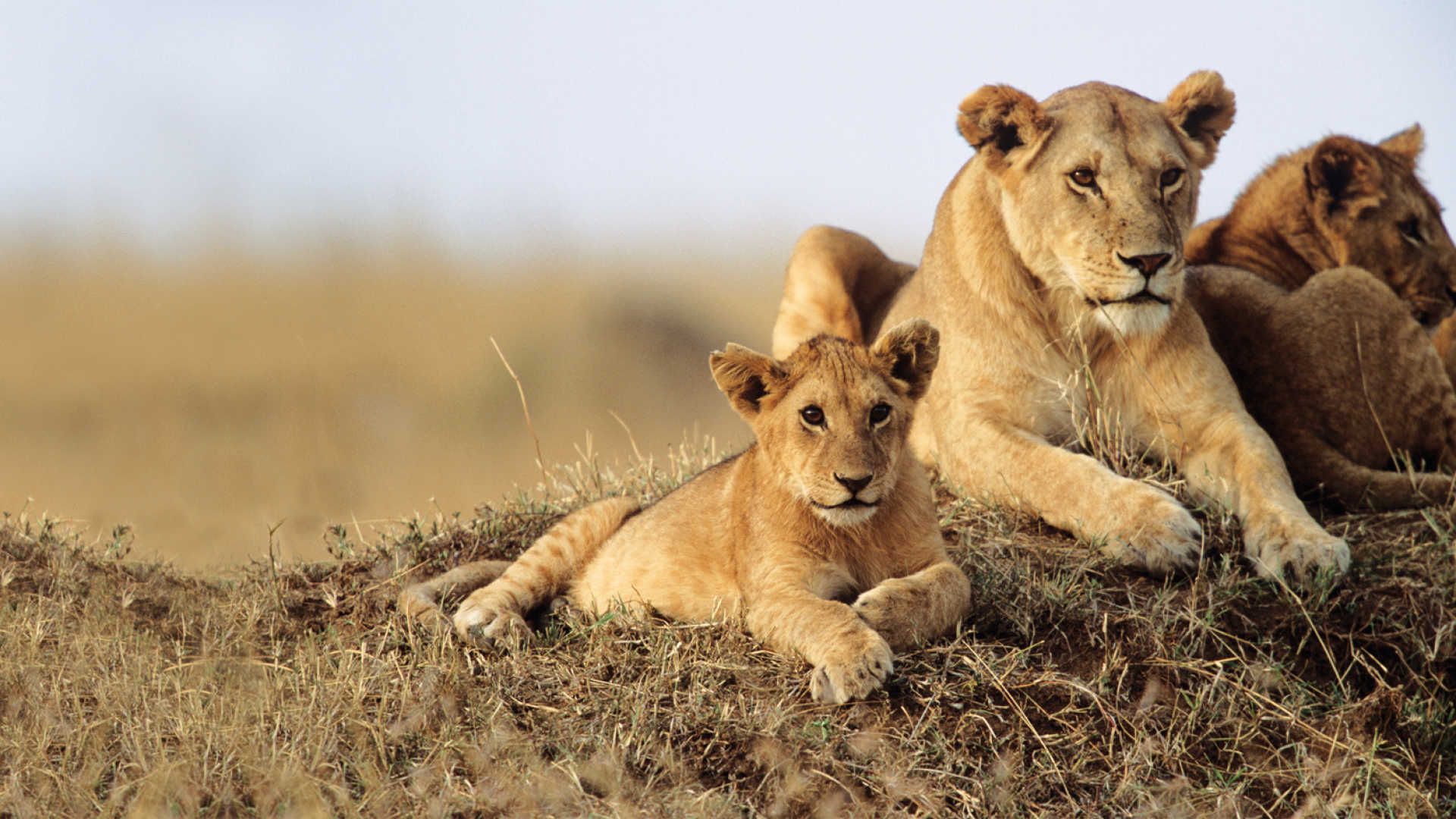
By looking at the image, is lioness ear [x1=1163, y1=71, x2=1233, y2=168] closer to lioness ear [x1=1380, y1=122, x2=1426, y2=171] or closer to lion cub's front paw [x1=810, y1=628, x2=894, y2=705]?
lioness ear [x1=1380, y1=122, x2=1426, y2=171]

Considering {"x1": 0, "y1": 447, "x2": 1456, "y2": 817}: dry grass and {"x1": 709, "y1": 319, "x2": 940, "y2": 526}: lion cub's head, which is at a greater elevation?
{"x1": 709, "y1": 319, "x2": 940, "y2": 526}: lion cub's head

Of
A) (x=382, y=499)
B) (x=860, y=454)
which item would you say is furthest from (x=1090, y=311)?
(x=382, y=499)

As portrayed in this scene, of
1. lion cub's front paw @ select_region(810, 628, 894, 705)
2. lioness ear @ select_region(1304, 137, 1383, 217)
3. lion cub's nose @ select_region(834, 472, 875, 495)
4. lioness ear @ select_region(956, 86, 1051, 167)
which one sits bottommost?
lion cub's front paw @ select_region(810, 628, 894, 705)

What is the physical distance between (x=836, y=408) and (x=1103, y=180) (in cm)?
175

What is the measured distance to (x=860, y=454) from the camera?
3420mm

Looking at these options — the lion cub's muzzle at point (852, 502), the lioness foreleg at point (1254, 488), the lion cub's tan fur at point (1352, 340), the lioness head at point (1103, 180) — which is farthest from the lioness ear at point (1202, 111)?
the lion cub's muzzle at point (852, 502)

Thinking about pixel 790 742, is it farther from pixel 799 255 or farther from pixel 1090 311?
pixel 799 255

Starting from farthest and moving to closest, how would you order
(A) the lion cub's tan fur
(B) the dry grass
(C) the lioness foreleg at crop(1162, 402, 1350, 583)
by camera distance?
(A) the lion cub's tan fur < (C) the lioness foreleg at crop(1162, 402, 1350, 583) < (B) the dry grass

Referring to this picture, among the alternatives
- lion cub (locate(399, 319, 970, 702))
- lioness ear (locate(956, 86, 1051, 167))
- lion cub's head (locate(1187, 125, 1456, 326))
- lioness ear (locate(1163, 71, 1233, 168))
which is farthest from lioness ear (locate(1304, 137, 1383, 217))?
lion cub (locate(399, 319, 970, 702))

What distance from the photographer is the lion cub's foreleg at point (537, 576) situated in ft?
13.0

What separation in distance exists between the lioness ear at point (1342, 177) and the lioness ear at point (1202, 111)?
1421mm

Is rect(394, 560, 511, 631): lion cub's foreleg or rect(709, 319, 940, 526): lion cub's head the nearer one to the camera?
rect(709, 319, 940, 526): lion cub's head

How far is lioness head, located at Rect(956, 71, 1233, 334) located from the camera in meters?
4.57

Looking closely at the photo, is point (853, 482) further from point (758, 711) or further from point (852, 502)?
point (758, 711)
